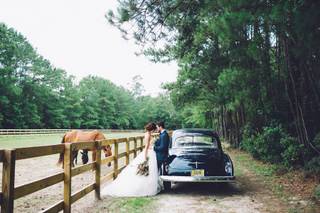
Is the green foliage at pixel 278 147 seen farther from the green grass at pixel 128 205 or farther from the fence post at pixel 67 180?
the fence post at pixel 67 180

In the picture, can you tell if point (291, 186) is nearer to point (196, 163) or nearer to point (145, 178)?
point (196, 163)

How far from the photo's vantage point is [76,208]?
6.50 meters

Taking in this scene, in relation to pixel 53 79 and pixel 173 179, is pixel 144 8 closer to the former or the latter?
pixel 173 179

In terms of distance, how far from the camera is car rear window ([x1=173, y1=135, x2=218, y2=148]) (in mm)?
9414

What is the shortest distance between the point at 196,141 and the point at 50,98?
5764cm

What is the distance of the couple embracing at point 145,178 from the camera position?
777 cm

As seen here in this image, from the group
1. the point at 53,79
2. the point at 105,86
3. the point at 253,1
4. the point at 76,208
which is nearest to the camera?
the point at 253,1

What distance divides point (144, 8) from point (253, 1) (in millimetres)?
3871

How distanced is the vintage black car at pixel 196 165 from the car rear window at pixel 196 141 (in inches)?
1.5

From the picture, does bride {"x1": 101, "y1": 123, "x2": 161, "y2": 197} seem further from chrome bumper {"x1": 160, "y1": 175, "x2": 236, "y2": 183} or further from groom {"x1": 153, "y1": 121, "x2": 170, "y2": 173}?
chrome bumper {"x1": 160, "y1": 175, "x2": 236, "y2": 183}

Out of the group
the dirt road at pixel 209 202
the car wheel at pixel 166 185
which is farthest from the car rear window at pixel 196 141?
the car wheel at pixel 166 185

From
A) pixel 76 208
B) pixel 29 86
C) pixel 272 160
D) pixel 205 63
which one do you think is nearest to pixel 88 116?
pixel 29 86

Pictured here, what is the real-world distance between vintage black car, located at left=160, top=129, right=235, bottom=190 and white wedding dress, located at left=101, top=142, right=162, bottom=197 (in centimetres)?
23

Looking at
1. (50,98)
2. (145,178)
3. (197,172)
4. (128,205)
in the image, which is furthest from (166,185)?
(50,98)
